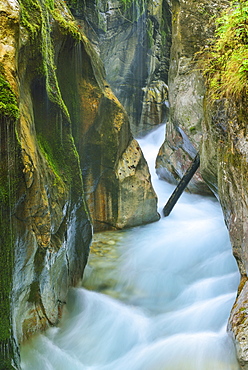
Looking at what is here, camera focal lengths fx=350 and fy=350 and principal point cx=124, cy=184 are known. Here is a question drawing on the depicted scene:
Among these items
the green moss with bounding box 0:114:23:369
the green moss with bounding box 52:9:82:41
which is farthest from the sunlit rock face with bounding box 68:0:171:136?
the green moss with bounding box 0:114:23:369

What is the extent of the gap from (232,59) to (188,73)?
512 cm

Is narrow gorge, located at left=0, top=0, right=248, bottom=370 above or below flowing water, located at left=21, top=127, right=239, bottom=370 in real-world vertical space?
above

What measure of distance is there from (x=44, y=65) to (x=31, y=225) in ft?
6.39

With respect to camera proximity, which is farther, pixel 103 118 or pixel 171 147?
pixel 171 147

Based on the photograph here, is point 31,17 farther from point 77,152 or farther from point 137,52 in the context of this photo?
point 137,52

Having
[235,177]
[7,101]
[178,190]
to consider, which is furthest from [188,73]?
[7,101]

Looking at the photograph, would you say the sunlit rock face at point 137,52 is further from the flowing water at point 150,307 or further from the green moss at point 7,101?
the green moss at point 7,101

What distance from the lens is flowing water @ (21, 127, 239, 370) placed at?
12.9 feet

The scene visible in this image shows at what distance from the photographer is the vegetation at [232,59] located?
409 centimetres

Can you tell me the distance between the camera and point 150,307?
17.3 ft

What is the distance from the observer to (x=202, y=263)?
643 cm

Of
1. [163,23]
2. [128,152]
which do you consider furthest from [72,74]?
[163,23]

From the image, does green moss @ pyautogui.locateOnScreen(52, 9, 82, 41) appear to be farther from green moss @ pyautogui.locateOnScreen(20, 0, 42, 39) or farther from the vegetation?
the vegetation

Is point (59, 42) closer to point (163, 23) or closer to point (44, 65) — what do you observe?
point (44, 65)
